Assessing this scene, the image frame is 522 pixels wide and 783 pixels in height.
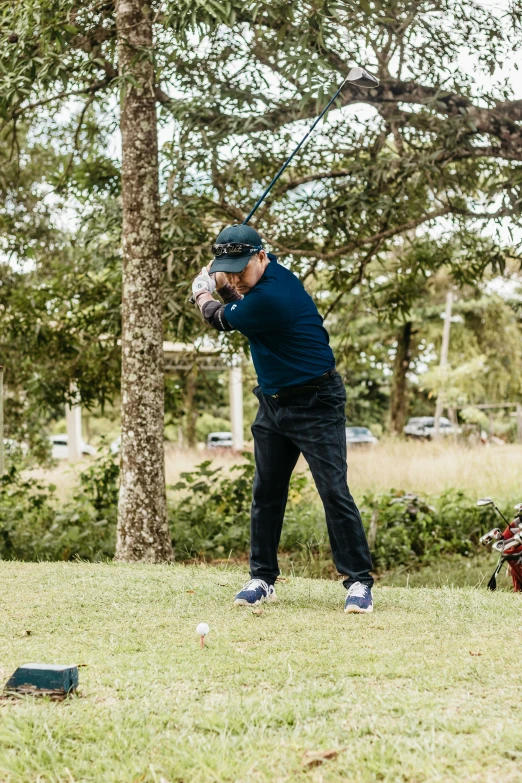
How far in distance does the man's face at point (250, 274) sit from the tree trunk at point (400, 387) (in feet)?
59.7

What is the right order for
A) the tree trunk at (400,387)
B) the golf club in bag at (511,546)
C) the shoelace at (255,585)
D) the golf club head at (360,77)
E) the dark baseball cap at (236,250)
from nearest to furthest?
the dark baseball cap at (236,250), the shoelace at (255,585), the golf club in bag at (511,546), the golf club head at (360,77), the tree trunk at (400,387)

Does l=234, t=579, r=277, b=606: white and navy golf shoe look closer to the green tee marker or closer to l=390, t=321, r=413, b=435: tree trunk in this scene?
the green tee marker

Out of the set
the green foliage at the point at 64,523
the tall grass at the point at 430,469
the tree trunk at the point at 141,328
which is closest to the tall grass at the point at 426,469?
the tall grass at the point at 430,469

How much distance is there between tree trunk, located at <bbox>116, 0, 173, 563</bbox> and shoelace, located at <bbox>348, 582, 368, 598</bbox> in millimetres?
3350

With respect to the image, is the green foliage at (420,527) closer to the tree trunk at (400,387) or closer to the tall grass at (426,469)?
the tall grass at (426,469)

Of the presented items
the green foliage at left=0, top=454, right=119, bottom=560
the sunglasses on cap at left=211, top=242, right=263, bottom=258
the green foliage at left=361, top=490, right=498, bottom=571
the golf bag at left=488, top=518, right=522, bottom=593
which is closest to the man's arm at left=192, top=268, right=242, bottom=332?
the sunglasses on cap at left=211, top=242, right=263, bottom=258

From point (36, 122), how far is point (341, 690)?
9.54 m

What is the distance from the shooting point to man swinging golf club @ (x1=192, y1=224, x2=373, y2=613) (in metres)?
4.54

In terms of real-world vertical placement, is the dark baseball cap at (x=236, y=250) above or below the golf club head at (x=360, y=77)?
below

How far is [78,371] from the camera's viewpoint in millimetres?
10070

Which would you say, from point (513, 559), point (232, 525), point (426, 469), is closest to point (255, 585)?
point (513, 559)

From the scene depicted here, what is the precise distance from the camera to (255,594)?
15.5 feet

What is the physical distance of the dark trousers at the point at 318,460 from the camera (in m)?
4.69

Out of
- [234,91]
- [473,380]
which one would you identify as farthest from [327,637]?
[473,380]
